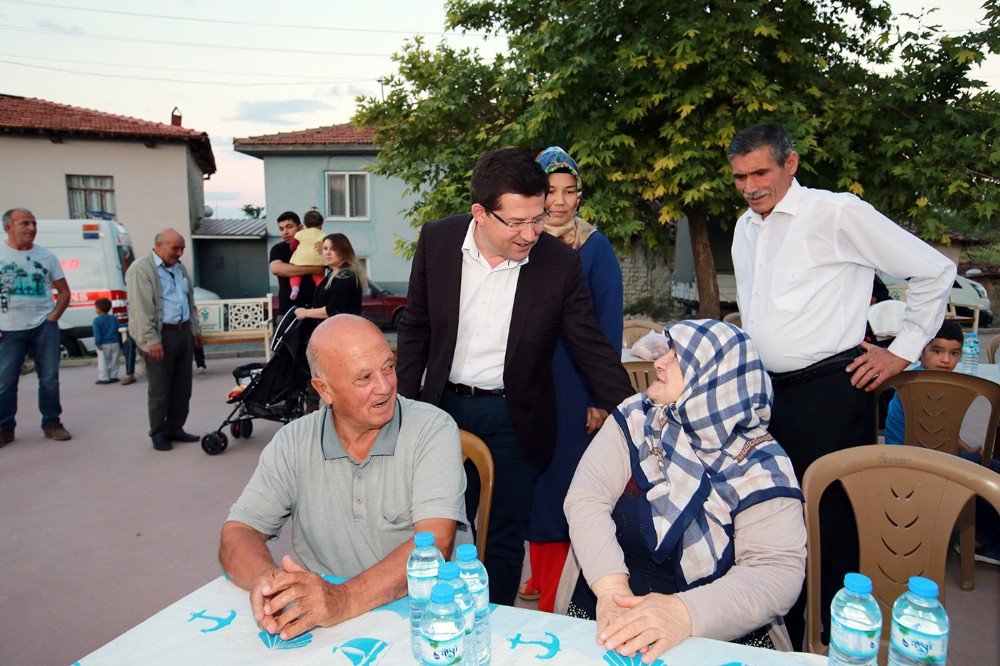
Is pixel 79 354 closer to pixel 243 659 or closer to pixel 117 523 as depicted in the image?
pixel 117 523

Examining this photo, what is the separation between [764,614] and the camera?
1497mm

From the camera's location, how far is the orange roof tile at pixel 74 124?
1645 cm

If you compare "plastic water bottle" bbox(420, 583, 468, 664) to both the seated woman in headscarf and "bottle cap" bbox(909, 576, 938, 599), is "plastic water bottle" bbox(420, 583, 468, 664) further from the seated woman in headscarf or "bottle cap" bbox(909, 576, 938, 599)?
"bottle cap" bbox(909, 576, 938, 599)

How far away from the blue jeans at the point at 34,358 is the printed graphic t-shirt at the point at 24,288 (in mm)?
92

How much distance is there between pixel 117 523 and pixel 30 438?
267cm

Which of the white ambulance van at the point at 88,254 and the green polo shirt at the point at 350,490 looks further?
the white ambulance van at the point at 88,254

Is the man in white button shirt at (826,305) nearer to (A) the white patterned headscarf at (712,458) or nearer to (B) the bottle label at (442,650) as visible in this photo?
(A) the white patterned headscarf at (712,458)

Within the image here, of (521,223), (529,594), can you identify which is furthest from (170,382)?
(521,223)

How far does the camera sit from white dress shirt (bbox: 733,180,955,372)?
2.26 m

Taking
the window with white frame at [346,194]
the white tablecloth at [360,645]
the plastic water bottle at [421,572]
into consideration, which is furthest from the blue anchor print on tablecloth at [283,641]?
the window with white frame at [346,194]

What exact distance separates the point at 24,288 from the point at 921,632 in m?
6.29

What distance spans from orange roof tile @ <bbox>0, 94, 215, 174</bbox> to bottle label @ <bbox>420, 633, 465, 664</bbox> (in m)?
19.0

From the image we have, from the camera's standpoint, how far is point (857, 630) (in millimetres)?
1203

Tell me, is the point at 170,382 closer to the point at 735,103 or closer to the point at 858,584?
the point at 858,584
